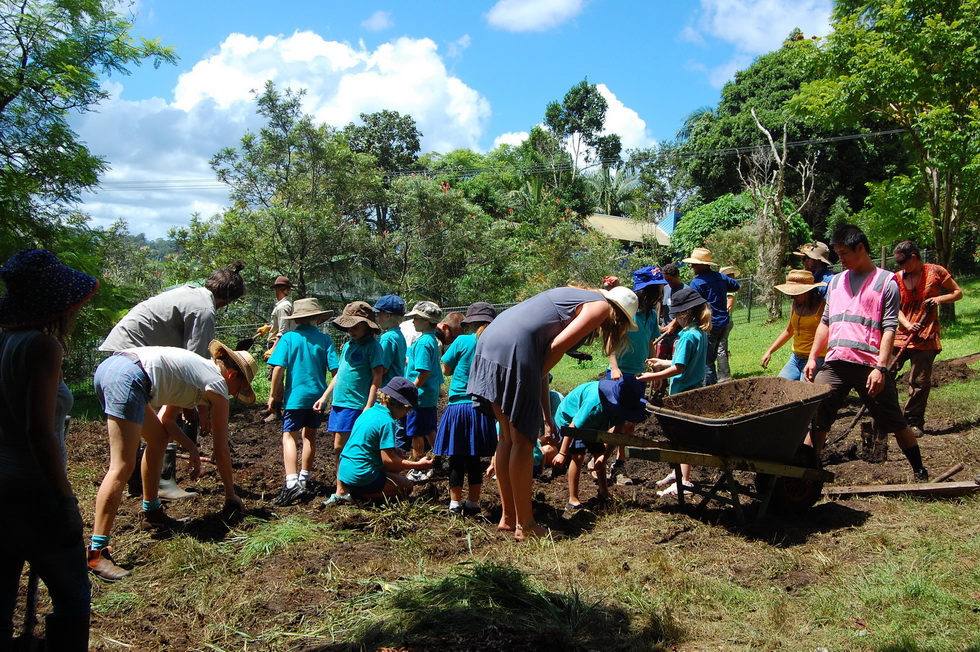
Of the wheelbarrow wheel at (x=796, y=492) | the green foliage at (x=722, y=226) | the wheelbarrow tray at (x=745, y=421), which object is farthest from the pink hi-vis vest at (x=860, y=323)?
the green foliage at (x=722, y=226)

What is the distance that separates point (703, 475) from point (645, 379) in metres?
1.38

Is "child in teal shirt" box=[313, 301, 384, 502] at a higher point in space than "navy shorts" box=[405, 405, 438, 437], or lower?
higher

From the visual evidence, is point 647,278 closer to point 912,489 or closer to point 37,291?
point 912,489

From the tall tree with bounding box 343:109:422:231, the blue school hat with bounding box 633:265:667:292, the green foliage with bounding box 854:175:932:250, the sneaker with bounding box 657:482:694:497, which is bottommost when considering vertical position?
the sneaker with bounding box 657:482:694:497

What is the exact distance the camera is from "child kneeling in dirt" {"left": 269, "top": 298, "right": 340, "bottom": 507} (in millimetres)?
5965

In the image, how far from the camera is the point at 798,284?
703 centimetres

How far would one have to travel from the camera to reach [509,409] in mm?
4520

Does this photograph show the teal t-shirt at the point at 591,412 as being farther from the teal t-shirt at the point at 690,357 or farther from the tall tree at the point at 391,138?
the tall tree at the point at 391,138

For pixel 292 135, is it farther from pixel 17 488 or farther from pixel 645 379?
pixel 17 488

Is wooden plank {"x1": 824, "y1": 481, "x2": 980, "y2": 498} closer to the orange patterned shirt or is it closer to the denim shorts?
the orange patterned shirt

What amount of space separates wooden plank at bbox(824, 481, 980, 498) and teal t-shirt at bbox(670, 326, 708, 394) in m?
1.30

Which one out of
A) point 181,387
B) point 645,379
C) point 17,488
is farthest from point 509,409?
point 17,488

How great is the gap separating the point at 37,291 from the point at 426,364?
3.86 meters

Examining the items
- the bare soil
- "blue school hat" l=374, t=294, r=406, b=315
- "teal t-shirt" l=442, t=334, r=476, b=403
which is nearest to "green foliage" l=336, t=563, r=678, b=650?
the bare soil
